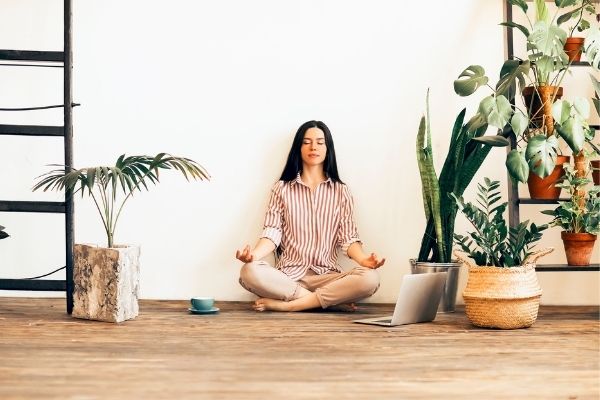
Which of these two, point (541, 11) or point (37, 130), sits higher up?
point (541, 11)

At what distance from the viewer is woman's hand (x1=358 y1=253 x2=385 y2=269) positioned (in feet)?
12.2

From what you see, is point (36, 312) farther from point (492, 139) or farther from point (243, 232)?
point (492, 139)

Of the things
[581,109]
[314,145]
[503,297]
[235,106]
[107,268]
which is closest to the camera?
[503,297]

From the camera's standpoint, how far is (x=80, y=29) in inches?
165

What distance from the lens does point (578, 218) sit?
372 cm

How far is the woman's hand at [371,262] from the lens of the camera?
147 inches

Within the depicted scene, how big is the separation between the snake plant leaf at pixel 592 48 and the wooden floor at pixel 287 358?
3.81 ft

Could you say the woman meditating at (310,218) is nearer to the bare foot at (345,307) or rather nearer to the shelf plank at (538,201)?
the bare foot at (345,307)

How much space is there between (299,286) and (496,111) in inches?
48.6

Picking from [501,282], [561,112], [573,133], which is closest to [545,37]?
[561,112]

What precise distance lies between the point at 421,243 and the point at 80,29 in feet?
6.85

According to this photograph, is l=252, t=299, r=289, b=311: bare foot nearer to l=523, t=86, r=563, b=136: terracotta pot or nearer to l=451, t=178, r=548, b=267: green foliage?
l=451, t=178, r=548, b=267: green foliage

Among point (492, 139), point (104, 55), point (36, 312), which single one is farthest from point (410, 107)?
point (36, 312)

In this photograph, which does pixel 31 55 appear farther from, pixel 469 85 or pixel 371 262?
pixel 469 85
